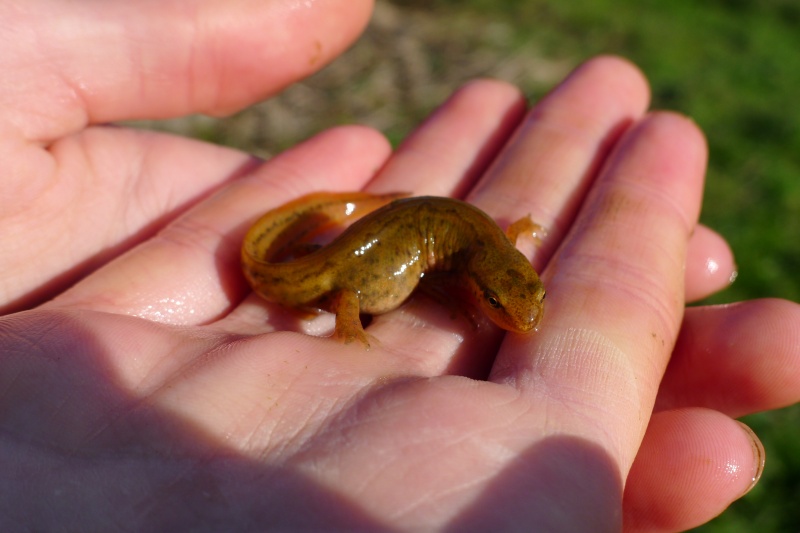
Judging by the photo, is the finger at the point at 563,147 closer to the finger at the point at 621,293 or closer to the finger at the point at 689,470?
the finger at the point at 621,293

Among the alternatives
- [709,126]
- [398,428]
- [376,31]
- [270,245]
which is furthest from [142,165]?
[709,126]

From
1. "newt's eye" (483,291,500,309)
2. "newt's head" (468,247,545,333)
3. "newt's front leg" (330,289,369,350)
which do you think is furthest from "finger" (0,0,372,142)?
"newt's eye" (483,291,500,309)

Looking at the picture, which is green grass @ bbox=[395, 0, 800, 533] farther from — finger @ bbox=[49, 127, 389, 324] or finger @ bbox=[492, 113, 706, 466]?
finger @ bbox=[49, 127, 389, 324]

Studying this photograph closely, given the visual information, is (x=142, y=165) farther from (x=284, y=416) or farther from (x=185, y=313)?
(x=284, y=416)

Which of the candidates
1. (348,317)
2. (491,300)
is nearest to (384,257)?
(348,317)

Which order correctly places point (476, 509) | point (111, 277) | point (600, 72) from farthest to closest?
point (600, 72) → point (111, 277) → point (476, 509)

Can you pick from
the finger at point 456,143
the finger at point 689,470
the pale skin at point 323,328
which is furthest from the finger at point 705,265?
the finger at point 456,143
